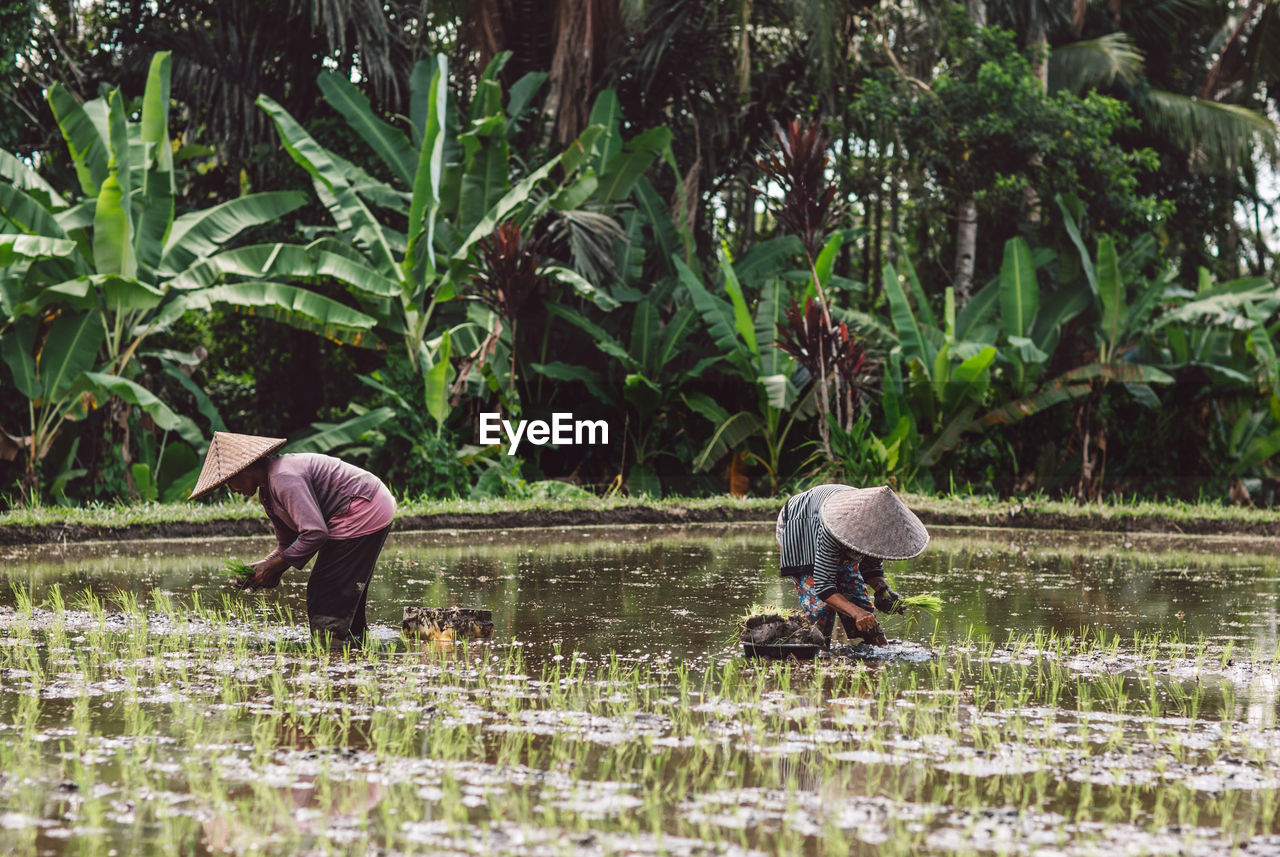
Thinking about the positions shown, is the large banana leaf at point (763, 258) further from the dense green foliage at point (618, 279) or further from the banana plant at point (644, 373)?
the banana plant at point (644, 373)

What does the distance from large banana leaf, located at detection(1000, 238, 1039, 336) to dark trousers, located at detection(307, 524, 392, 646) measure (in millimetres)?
9900

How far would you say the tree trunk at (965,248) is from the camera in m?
17.3

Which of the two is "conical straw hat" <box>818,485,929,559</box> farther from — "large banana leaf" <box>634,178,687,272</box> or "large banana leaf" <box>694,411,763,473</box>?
"large banana leaf" <box>634,178,687,272</box>

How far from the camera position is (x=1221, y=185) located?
22.9 meters

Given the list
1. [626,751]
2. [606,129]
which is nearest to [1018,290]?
[606,129]

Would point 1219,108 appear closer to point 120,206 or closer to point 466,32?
point 466,32

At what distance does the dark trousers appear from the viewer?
5.99 meters

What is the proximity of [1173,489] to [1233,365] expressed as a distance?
163 cm

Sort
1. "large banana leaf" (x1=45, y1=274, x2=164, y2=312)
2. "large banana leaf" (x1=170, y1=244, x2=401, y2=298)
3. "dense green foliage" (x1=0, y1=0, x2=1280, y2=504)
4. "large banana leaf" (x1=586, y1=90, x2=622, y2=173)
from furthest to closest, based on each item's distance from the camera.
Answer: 1. "large banana leaf" (x1=586, y1=90, x2=622, y2=173)
2. "dense green foliage" (x1=0, y1=0, x2=1280, y2=504)
3. "large banana leaf" (x1=170, y1=244, x2=401, y2=298)
4. "large banana leaf" (x1=45, y1=274, x2=164, y2=312)

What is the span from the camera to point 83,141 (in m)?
12.2

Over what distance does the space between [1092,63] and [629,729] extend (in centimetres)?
1804

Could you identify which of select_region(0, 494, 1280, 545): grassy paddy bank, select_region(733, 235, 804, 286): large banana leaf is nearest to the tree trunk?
select_region(733, 235, 804, 286): large banana leaf

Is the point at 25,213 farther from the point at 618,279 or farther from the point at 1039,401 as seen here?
the point at 1039,401

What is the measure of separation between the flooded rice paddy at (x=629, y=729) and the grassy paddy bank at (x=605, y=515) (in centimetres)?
277
